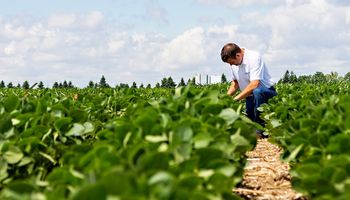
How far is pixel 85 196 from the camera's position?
1.76 metres

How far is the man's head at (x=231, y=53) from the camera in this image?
25.2 feet

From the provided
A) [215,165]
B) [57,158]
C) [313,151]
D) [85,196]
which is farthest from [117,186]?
[57,158]

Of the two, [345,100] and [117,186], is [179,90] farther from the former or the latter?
[117,186]

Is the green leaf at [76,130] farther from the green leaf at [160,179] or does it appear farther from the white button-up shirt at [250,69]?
the white button-up shirt at [250,69]

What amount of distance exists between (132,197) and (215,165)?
97 cm

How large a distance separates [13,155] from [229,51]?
4617 mm

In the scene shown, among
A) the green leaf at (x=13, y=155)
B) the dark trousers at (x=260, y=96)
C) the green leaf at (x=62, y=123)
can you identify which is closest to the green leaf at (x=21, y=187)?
the green leaf at (x=13, y=155)

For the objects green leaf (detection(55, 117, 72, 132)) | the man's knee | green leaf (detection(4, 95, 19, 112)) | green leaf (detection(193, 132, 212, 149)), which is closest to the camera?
green leaf (detection(193, 132, 212, 149))

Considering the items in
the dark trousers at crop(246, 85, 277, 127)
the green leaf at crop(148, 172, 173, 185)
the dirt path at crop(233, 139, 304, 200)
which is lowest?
the dirt path at crop(233, 139, 304, 200)

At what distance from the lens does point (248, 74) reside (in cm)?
809

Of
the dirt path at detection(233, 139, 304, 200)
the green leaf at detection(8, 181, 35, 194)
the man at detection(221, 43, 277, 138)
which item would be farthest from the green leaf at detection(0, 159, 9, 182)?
the man at detection(221, 43, 277, 138)

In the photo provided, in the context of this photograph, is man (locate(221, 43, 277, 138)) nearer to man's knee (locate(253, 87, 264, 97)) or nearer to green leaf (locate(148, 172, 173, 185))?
man's knee (locate(253, 87, 264, 97))

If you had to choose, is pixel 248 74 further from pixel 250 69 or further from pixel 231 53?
pixel 231 53

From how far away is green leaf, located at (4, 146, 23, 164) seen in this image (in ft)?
11.4
